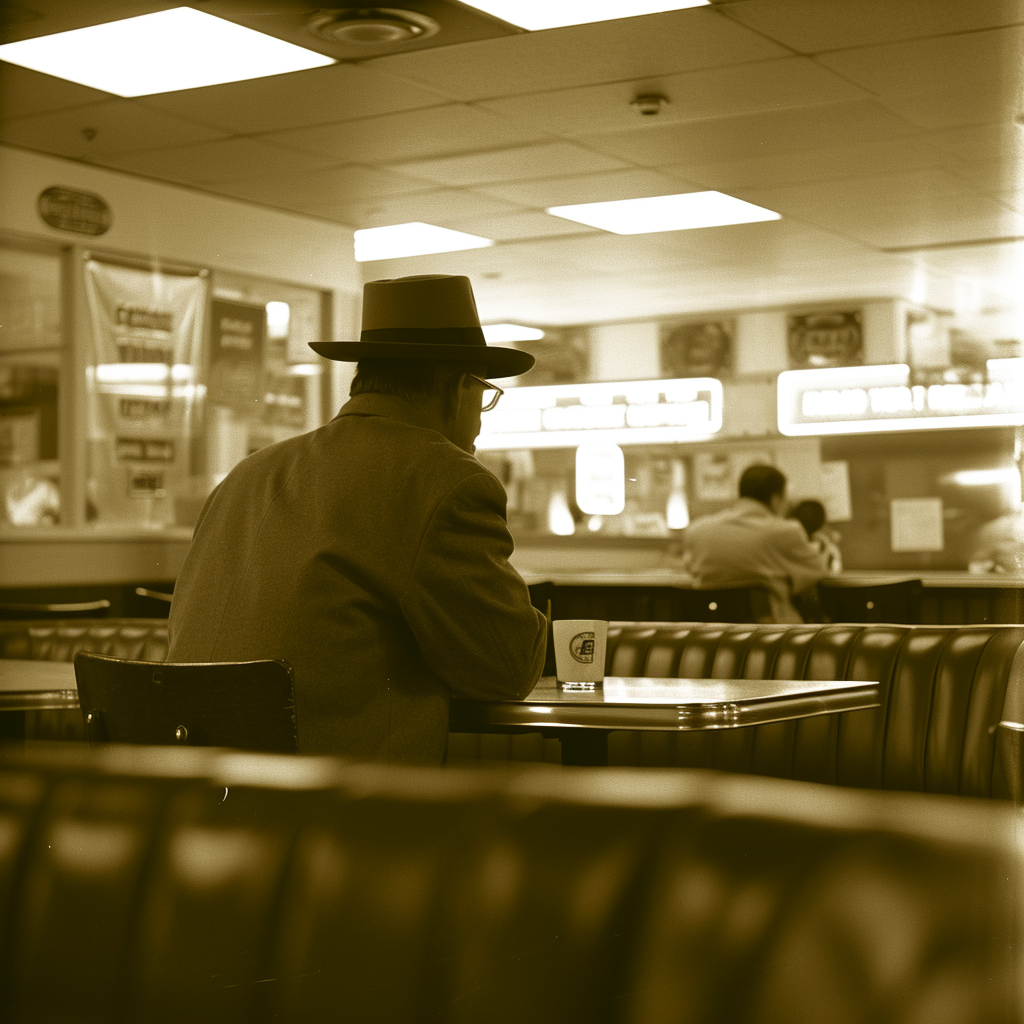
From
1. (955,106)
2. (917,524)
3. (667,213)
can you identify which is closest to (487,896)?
(955,106)

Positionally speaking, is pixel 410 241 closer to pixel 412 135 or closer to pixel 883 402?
pixel 412 135

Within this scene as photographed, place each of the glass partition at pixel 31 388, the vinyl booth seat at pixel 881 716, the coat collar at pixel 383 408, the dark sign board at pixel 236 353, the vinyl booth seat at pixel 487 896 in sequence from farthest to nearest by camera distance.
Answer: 1. the dark sign board at pixel 236 353
2. the glass partition at pixel 31 388
3. the vinyl booth seat at pixel 881 716
4. the coat collar at pixel 383 408
5. the vinyl booth seat at pixel 487 896

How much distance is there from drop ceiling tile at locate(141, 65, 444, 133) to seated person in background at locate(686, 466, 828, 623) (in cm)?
216

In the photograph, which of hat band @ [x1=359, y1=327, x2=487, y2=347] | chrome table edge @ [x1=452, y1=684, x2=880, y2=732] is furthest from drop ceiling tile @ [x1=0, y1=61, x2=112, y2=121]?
chrome table edge @ [x1=452, y1=684, x2=880, y2=732]

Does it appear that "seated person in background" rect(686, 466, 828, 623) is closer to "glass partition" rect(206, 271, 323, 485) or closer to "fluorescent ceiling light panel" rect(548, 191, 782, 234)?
"fluorescent ceiling light panel" rect(548, 191, 782, 234)

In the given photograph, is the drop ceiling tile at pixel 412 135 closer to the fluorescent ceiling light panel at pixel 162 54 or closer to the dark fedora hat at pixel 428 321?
the fluorescent ceiling light panel at pixel 162 54

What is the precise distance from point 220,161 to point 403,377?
4.32 metres

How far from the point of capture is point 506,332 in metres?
11.0

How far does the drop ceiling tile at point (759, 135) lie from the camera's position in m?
5.75

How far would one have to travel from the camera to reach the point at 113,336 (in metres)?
6.66

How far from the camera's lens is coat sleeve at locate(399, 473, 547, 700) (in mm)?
2197

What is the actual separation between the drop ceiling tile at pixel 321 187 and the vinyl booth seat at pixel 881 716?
12.3ft

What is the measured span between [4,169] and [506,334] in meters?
5.21

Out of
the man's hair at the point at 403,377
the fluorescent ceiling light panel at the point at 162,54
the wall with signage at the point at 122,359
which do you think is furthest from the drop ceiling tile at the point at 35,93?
the man's hair at the point at 403,377
